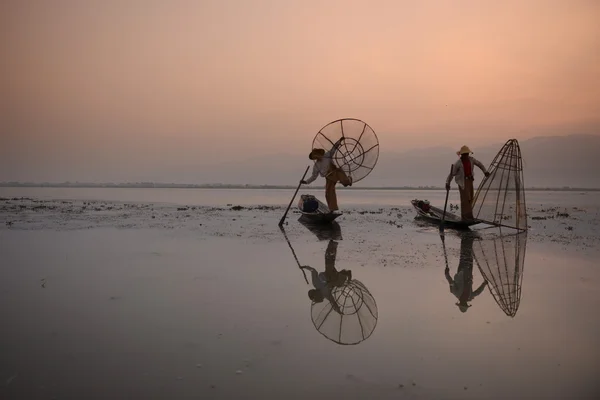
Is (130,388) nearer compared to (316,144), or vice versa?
(130,388)

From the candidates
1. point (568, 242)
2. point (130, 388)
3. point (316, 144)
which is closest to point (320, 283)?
point (130, 388)

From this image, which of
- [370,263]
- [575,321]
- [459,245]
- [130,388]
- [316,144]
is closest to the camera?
[130,388]

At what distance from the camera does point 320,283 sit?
25.1ft

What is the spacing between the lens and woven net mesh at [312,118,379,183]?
16391 mm

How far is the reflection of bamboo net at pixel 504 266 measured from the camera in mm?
6721

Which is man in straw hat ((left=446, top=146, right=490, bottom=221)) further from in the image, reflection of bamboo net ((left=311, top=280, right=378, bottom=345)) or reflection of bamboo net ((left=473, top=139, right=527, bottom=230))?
reflection of bamboo net ((left=311, top=280, right=378, bottom=345))

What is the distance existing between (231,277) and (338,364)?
427cm

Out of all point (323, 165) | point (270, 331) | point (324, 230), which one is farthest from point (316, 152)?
point (270, 331)

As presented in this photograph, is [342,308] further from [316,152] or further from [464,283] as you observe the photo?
[316,152]

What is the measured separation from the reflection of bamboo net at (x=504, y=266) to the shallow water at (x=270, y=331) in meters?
0.15

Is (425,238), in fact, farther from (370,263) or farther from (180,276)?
(180,276)

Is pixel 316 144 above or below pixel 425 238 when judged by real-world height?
Result: above

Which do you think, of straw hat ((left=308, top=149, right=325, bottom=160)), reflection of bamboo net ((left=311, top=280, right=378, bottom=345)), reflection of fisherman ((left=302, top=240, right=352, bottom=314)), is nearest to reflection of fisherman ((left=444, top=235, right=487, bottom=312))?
reflection of bamboo net ((left=311, top=280, right=378, bottom=345))

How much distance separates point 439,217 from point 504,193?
3.50 m
